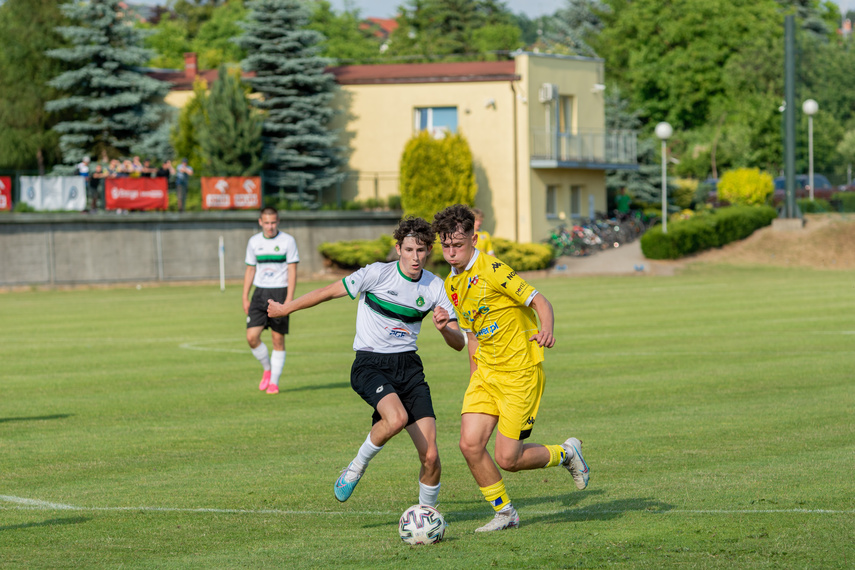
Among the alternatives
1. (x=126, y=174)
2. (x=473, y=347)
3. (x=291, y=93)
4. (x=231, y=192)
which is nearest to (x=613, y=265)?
(x=231, y=192)

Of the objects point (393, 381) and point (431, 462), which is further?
point (393, 381)

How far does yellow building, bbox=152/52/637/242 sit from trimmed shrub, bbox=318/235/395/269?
6531 millimetres

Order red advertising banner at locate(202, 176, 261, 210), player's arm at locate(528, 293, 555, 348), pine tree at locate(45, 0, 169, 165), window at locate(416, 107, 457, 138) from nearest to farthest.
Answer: player's arm at locate(528, 293, 555, 348), red advertising banner at locate(202, 176, 261, 210), pine tree at locate(45, 0, 169, 165), window at locate(416, 107, 457, 138)

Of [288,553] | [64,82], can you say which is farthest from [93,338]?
[64,82]

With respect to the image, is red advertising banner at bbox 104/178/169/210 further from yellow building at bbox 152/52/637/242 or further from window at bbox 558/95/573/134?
window at bbox 558/95/573/134

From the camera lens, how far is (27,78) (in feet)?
179

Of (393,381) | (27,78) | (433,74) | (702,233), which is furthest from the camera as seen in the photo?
(27,78)

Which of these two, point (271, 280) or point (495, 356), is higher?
point (271, 280)

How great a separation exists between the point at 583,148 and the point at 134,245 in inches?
852

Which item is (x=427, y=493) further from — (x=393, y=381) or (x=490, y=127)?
(x=490, y=127)

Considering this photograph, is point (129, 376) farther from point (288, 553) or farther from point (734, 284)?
point (734, 284)

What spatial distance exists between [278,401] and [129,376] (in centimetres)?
341

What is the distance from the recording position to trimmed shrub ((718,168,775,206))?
5319cm

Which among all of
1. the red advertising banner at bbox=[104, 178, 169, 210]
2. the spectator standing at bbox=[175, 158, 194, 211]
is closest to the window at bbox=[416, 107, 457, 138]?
the spectator standing at bbox=[175, 158, 194, 211]
